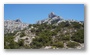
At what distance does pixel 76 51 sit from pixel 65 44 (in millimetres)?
226

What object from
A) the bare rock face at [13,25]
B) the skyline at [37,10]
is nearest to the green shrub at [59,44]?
the skyline at [37,10]

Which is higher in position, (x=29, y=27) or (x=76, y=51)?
(x=29, y=27)

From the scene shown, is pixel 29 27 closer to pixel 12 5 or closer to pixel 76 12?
pixel 12 5

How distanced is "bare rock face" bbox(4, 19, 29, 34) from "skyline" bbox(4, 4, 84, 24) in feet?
0.18

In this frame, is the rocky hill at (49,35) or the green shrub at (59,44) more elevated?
the rocky hill at (49,35)

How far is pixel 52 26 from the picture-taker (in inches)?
146

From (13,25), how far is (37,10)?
19.5 inches

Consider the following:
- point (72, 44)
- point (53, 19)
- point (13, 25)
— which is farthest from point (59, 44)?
point (13, 25)

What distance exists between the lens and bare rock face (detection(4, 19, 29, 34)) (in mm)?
3689

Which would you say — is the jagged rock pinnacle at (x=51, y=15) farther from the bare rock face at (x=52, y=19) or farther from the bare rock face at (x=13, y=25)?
the bare rock face at (x=13, y=25)

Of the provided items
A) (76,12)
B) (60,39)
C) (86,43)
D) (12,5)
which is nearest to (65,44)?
(60,39)

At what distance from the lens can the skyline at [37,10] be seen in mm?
3697

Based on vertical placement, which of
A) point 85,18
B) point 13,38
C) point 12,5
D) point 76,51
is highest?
point 12,5

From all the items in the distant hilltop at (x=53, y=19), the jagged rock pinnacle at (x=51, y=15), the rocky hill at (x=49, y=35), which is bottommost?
the rocky hill at (x=49, y=35)
